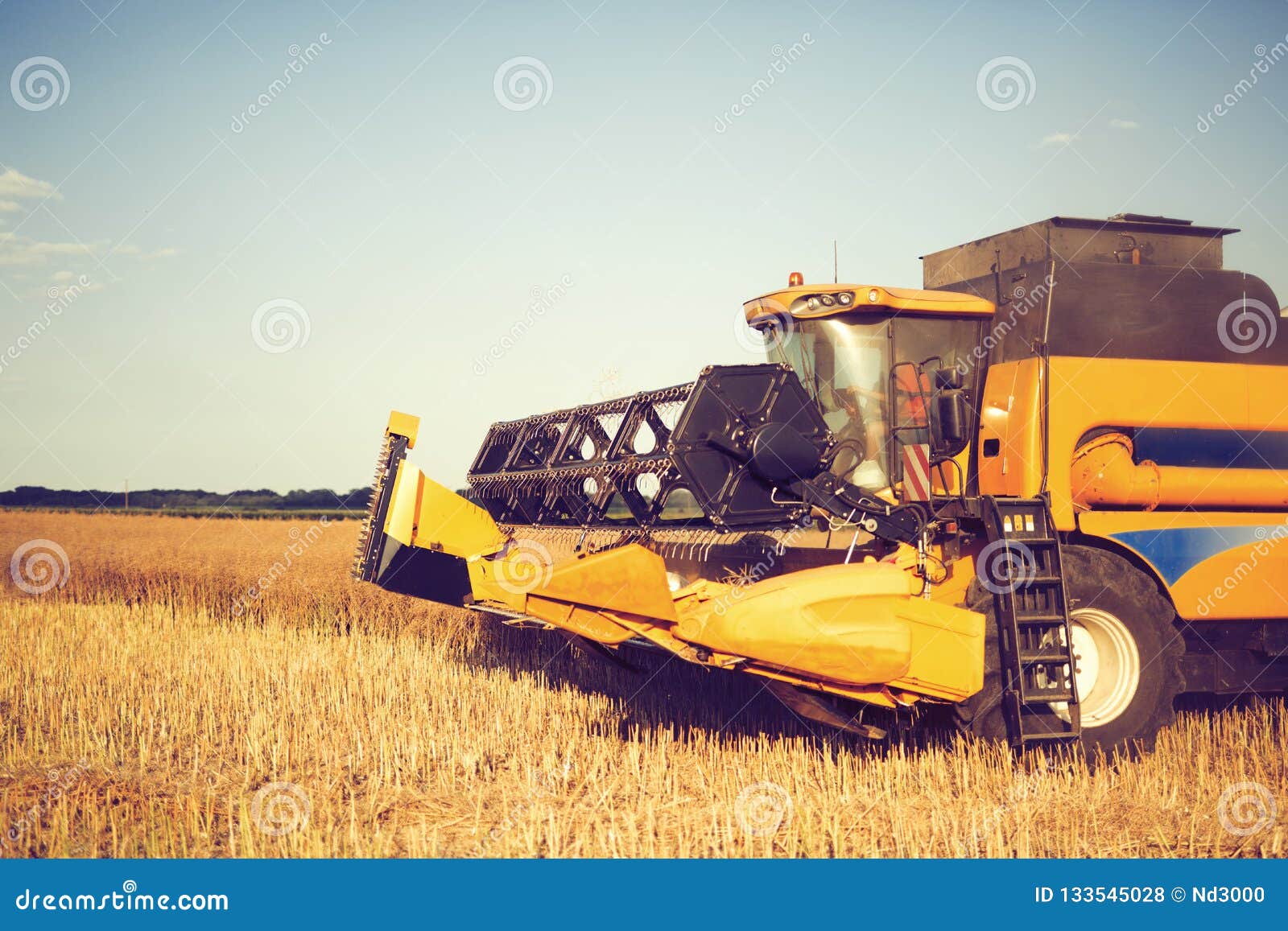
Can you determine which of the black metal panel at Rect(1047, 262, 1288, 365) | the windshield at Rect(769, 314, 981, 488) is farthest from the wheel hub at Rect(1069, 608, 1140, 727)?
the black metal panel at Rect(1047, 262, 1288, 365)

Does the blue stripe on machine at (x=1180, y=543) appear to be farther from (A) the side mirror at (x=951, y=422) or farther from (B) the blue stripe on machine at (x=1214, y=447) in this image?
(A) the side mirror at (x=951, y=422)

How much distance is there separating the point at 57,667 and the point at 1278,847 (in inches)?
317

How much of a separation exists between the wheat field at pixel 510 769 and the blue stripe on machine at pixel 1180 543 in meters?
0.95

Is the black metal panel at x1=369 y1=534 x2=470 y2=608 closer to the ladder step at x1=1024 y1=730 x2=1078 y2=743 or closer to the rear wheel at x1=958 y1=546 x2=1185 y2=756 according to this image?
the ladder step at x1=1024 y1=730 x2=1078 y2=743

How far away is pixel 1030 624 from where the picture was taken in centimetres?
509

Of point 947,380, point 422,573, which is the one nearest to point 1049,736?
point 947,380

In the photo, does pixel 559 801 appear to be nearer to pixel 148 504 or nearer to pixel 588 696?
pixel 588 696

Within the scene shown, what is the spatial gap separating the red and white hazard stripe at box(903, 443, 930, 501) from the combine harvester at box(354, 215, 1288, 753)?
0.01 m

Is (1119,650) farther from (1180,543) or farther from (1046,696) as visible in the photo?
(1046,696)

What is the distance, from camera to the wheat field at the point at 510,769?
415cm

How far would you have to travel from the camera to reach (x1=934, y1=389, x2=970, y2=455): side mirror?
5535 millimetres

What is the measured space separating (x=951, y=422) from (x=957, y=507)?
1.69 ft

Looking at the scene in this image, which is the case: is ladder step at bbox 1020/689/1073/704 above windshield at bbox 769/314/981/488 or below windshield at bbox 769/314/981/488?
below

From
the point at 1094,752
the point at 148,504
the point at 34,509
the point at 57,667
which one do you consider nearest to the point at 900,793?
the point at 1094,752
